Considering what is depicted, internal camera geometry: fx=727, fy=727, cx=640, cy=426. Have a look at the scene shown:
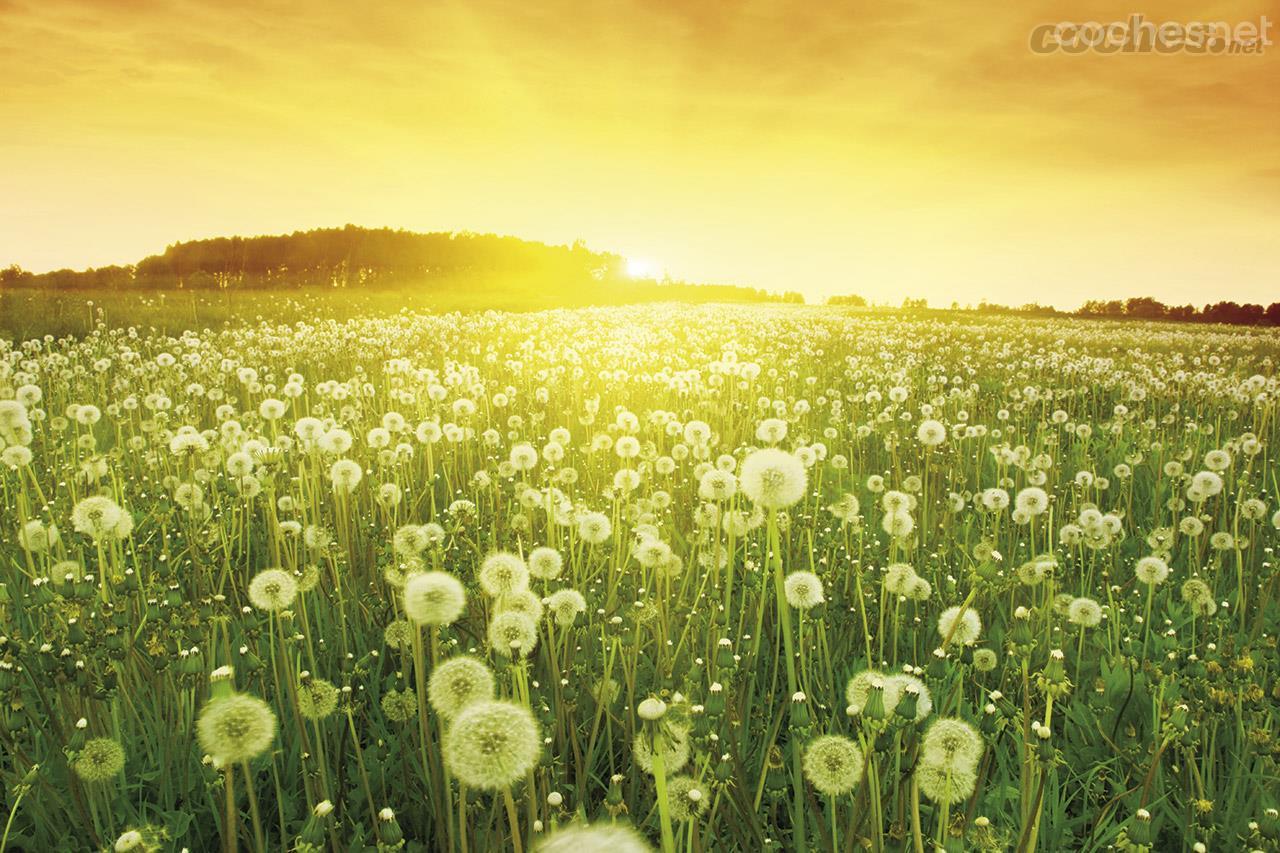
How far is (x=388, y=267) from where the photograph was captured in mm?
71875

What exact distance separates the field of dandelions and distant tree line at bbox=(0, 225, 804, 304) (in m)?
37.1

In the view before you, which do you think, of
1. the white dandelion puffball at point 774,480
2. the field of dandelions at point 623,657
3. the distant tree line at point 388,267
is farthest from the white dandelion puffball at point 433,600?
the distant tree line at point 388,267

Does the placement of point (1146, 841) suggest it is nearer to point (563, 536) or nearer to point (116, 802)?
point (116, 802)

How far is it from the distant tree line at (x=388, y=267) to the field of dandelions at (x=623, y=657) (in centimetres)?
3714

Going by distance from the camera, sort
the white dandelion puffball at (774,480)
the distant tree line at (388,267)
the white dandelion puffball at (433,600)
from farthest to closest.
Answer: the distant tree line at (388,267) → the white dandelion puffball at (774,480) → the white dandelion puffball at (433,600)

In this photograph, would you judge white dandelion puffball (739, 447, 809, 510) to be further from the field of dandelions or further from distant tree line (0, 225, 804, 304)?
distant tree line (0, 225, 804, 304)

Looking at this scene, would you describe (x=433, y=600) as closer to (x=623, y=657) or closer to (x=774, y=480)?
(x=623, y=657)

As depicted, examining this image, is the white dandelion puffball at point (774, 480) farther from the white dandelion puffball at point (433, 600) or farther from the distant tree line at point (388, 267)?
the distant tree line at point (388, 267)

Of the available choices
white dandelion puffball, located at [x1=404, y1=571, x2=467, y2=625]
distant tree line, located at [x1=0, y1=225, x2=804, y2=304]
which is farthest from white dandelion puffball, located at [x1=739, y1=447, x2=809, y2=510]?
distant tree line, located at [x1=0, y1=225, x2=804, y2=304]

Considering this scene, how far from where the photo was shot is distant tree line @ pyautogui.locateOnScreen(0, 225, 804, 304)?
4228 cm

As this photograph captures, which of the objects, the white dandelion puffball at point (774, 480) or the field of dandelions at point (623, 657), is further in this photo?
the white dandelion puffball at point (774, 480)

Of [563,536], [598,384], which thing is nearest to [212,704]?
[563,536]

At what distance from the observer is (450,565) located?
3.35 m

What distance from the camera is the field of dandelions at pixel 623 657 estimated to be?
179 cm
